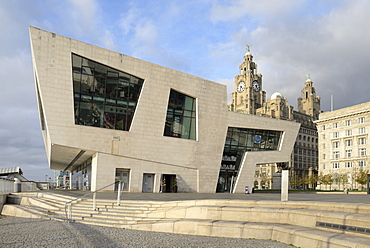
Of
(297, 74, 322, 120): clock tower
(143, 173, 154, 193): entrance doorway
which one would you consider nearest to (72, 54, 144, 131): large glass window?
(143, 173, 154, 193): entrance doorway

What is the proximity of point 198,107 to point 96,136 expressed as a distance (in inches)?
429

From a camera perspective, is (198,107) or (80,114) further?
(198,107)

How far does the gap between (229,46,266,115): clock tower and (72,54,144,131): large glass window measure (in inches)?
3898

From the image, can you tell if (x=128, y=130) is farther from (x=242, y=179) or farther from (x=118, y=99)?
(x=242, y=179)

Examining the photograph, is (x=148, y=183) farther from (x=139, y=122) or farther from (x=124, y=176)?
(x=139, y=122)

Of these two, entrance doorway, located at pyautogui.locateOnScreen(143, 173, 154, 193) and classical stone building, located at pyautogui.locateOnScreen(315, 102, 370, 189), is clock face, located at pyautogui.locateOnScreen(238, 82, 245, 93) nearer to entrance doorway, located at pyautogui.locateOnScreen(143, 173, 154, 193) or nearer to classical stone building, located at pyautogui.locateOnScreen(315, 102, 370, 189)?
classical stone building, located at pyautogui.locateOnScreen(315, 102, 370, 189)

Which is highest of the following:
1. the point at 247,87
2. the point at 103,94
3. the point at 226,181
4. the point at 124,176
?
the point at 247,87

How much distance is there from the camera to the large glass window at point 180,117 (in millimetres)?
31312

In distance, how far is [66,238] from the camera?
1063 centimetres

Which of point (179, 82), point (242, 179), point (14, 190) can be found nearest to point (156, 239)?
point (14, 190)

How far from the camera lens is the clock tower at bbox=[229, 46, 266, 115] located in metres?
125

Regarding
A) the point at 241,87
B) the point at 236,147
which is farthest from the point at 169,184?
the point at 241,87

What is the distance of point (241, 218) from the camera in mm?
12398

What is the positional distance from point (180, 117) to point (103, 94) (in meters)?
8.17
